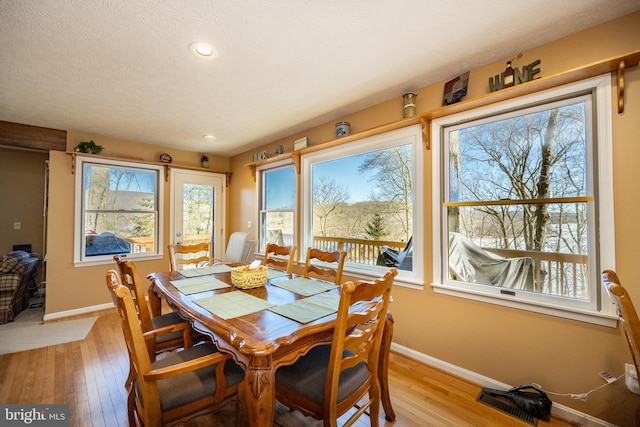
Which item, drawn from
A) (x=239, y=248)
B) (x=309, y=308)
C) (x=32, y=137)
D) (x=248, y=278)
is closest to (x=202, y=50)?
(x=248, y=278)

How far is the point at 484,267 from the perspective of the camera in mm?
2145

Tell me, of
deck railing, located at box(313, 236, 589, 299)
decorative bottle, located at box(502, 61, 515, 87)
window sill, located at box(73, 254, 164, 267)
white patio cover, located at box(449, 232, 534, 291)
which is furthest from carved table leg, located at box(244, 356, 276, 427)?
→ window sill, located at box(73, 254, 164, 267)

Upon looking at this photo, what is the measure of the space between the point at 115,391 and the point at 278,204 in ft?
8.99

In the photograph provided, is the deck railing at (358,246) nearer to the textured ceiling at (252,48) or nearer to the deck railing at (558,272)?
the deck railing at (558,272)

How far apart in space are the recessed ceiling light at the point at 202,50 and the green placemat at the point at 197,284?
1.70 m

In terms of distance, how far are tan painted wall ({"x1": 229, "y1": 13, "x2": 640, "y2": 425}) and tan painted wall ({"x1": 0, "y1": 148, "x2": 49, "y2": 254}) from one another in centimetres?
598

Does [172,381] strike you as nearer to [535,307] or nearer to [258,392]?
[258,392]

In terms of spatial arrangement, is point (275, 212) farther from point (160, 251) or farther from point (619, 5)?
→ point (619, 5)

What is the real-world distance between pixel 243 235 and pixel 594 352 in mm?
3815

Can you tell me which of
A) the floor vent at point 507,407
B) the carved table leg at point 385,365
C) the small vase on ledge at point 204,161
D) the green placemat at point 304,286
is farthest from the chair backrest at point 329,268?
the small vase on ledge at point 204,161

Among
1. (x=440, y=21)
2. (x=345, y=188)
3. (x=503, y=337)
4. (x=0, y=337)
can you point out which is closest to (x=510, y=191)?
(x=503, y=337)

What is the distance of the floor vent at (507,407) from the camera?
1683 millimetres

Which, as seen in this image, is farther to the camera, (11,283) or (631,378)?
(11,283)

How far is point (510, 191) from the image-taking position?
6.62 feet
